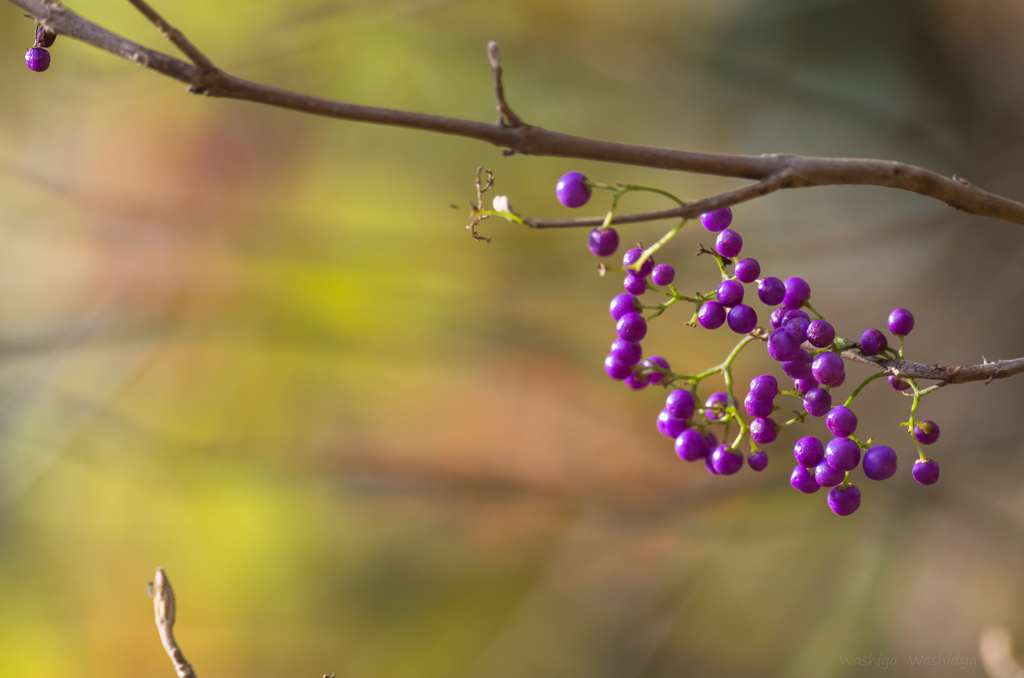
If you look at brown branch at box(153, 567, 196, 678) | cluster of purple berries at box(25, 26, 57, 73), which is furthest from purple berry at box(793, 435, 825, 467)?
cluster of purple berries at box(25, 26, 57, 73)

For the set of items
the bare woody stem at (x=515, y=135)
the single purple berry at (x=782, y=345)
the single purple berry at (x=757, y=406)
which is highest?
the bare woody stem at (x=515, y=135)

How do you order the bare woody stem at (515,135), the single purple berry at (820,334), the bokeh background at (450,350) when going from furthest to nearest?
the bokeh background at (450,350) → the single purple berry at (820,334) → the bare woody stem at (515,135)

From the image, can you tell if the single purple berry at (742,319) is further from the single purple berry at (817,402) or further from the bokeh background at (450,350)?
the bokeh background at (450,350)

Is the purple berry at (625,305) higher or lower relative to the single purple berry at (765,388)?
higher

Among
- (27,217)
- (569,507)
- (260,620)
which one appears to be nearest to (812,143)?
(569,507)

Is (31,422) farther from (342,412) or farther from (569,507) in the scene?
(569,507)

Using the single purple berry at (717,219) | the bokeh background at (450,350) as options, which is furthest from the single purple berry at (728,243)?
the bokeh background at (450,350)

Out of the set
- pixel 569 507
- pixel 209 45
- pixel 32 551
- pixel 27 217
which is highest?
pixel 209 45
